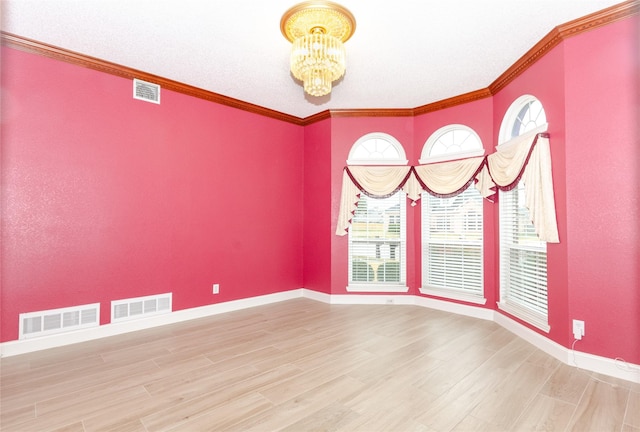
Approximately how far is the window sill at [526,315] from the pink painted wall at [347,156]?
135 cm

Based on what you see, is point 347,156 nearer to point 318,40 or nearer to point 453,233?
point 453,233

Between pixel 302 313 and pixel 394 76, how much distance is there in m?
3.40

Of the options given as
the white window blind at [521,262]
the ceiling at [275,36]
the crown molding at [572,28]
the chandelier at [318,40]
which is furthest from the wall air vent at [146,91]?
the white window blind at [521,262]

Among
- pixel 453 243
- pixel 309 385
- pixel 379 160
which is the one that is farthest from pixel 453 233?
pixel 309 385

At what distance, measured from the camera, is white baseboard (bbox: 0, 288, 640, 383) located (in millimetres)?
2725

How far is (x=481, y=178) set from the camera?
421 centimetres

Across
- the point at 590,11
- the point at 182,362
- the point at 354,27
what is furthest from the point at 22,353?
the point at 590,11

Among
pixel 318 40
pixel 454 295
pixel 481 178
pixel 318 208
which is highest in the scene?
pixel 318 40

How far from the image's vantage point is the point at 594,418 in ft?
6.89

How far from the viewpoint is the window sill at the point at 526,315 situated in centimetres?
320

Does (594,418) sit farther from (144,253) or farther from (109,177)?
(109,177)

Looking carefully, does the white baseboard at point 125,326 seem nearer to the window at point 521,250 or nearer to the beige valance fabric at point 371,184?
the beige valance fabric at point 371,184

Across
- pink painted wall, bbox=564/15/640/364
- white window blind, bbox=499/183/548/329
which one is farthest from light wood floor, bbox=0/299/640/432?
pink painted wall, bbox=564/15/640/364

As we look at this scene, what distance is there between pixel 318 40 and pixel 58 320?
148 inches
